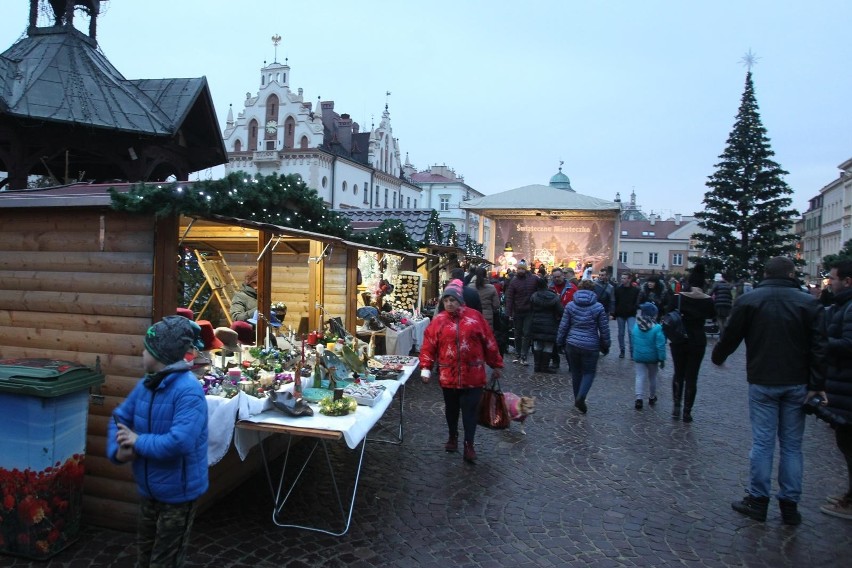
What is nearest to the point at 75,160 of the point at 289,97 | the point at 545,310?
the point at 545,310

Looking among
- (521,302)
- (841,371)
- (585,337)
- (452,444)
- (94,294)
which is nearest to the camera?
(94,294)

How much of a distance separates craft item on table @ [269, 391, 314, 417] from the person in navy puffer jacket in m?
4.19

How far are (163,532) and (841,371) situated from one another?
15.5 ft

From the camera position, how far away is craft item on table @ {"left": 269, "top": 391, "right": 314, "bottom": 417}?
13.3ft

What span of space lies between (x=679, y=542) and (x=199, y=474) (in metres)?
3.22

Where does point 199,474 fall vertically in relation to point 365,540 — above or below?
above

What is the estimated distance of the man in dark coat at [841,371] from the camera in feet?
14.0

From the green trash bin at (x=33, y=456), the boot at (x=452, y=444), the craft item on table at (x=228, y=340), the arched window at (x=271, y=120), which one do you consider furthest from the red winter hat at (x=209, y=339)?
the arched window at (x=271, y=120)

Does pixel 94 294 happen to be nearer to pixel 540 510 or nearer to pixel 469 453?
pixel 469 453

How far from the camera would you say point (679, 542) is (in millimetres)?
3979

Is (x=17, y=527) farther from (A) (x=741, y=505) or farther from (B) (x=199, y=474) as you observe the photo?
(A) (x=741, y=505)

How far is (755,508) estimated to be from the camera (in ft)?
14.4

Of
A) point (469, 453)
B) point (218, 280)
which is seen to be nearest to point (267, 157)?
point (218, 280)

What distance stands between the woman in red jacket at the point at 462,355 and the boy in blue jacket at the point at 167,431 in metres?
2.83
